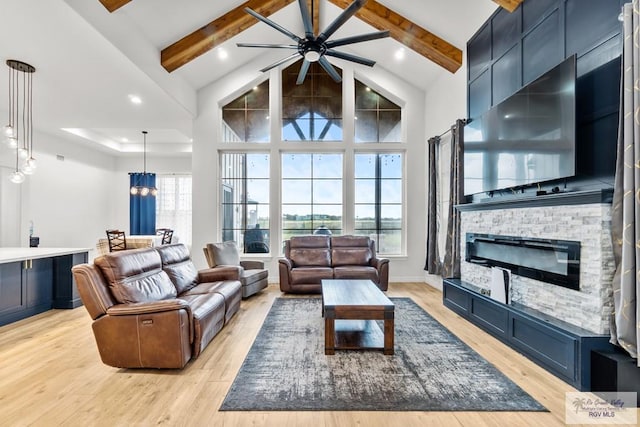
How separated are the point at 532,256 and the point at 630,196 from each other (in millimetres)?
1154

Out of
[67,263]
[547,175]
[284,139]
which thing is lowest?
[67,263]

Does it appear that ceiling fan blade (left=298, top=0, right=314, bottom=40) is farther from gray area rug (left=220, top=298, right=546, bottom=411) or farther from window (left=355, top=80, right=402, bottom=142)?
window (left=355, top=80, right=402, bottom=142)

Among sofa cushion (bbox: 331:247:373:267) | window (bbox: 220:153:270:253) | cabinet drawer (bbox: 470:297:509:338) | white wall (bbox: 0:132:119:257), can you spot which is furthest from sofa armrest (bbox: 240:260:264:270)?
white wall (bbox: 0:132:119:257)

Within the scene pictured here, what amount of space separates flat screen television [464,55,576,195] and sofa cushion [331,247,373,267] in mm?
2171

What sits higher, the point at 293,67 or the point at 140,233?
the point at 293,67

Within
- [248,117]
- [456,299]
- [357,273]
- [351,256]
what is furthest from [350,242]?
[248,117]

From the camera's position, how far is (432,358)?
295 centimetres

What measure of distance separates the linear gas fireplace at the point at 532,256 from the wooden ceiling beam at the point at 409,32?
9.62ft

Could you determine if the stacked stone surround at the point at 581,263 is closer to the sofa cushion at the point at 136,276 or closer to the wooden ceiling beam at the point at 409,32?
the wooden ceiling beam at the point at 409,32

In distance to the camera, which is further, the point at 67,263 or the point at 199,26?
the point at 199,26

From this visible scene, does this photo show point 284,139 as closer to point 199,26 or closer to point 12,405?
point 199,26

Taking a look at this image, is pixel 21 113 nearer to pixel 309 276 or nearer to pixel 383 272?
pixel 309 276

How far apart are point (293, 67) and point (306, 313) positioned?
485 cm

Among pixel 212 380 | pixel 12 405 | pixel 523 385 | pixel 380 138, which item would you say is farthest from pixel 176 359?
pixel 380 138
